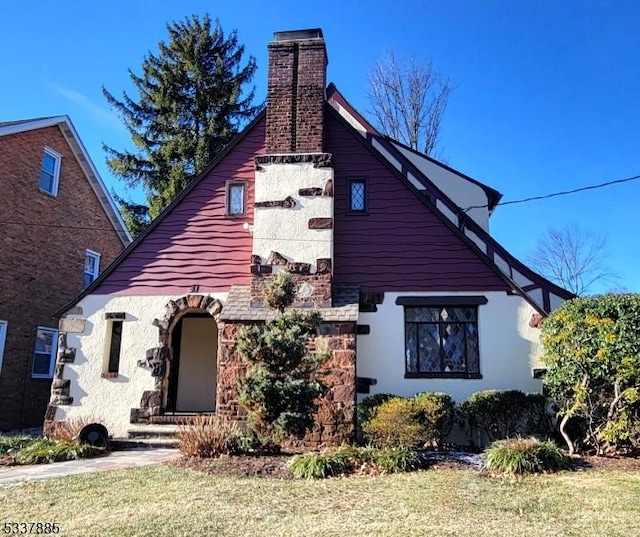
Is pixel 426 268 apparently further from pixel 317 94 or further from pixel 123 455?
pixel 123 455

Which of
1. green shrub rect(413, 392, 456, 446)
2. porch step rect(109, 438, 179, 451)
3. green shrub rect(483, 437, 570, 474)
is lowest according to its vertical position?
porch step rect(109, 438, 179, 451)

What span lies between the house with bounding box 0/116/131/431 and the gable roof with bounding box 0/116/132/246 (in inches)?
1.1

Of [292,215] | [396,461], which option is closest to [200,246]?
[292,215]

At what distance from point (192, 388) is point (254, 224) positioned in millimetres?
4874

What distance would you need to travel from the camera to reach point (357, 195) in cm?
1146

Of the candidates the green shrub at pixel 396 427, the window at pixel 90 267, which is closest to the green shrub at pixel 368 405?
the green shrub at pixel 396 427

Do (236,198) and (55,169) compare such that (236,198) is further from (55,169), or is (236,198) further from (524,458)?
(524,458)

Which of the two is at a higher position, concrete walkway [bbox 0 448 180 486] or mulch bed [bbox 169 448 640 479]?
mulch bed [bbox 169 448 640 479]

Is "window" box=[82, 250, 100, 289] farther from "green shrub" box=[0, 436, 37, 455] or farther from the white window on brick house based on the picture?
"green shrub" box=[0, 436, 37, 455]

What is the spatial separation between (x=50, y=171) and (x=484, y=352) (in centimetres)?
1266

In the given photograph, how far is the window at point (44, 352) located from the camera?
1455cm

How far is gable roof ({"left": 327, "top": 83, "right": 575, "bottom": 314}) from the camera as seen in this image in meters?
10.5

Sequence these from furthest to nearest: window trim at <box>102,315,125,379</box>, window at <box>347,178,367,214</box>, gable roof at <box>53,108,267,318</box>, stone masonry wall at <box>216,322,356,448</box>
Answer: gable roof at <box>53,108,267,318</box>, window at <box>347,178,367,214</box>, window trim at <box>102,315,125,379</box>, stone masonry wall at <box>216,322,356,448</box>

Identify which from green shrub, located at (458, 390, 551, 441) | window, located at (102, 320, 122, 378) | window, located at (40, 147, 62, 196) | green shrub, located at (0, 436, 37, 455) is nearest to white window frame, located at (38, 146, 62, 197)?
window, located at (40, 147, 62, 196)
